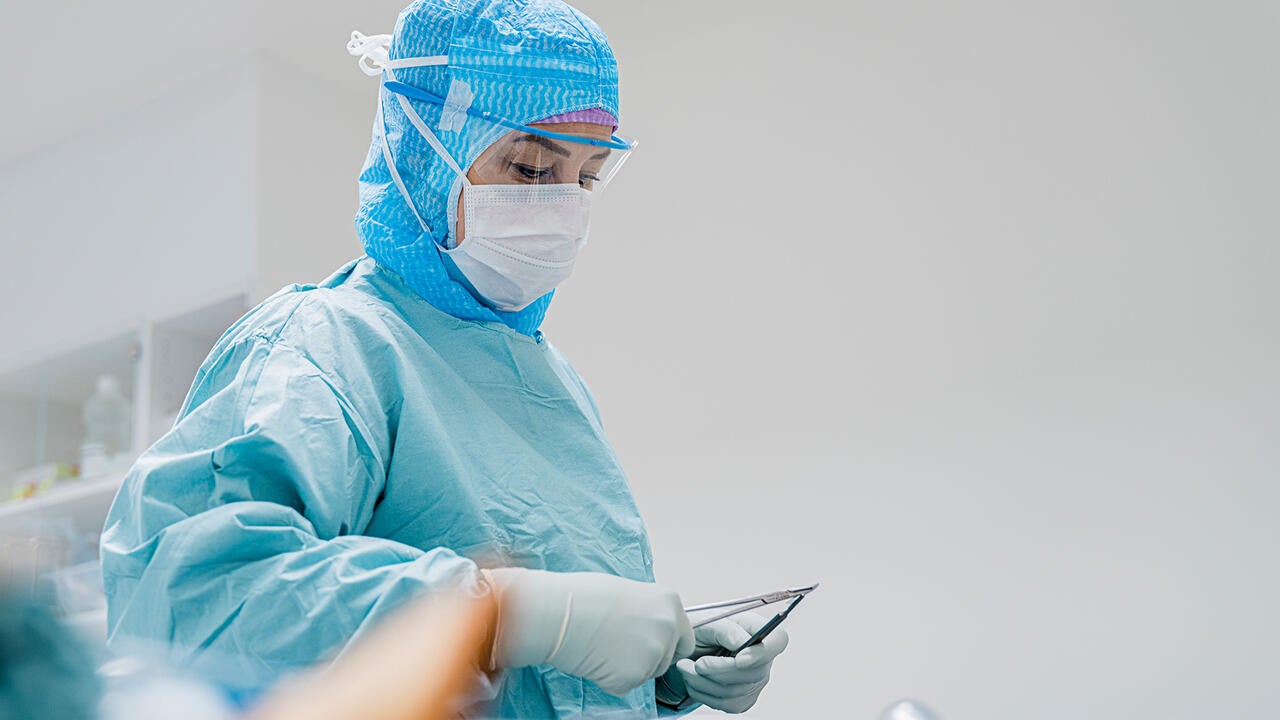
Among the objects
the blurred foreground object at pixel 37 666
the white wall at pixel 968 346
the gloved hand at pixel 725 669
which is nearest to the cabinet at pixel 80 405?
the white wall at pixel 968 346

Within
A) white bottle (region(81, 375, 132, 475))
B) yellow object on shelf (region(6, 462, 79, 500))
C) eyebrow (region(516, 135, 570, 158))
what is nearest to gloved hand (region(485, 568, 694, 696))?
eyebrow (region(516, 135, 570, 158))

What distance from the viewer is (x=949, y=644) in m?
2.52

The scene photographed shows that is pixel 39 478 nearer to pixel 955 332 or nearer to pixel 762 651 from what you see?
pixel 955 332

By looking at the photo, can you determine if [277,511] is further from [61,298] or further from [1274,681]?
[61,298]

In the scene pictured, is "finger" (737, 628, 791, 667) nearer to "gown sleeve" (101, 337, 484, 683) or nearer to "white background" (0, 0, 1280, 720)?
"gown sleeve" (101, 337, 484, 683)

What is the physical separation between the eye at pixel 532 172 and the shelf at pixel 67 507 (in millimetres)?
2271

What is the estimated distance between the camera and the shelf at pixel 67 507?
3.11 m

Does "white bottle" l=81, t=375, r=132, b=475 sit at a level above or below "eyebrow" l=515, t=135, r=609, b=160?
below

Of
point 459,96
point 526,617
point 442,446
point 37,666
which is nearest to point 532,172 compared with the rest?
point 459,96

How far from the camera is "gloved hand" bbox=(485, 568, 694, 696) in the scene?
35.1 inches

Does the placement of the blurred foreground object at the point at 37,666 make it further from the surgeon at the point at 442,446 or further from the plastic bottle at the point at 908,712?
the plastic bottle at the point at 908,712

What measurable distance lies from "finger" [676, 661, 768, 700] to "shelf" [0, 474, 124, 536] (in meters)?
2.32

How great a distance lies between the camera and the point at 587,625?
2.99ft

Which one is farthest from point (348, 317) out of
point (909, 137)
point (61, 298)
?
point (61, 298)
